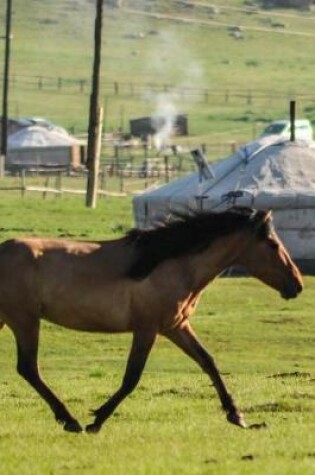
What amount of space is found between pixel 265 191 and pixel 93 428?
789 inches

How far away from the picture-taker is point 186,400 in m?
14.5

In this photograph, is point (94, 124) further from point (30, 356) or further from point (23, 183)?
point (30, 356)

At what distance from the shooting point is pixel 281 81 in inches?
3974

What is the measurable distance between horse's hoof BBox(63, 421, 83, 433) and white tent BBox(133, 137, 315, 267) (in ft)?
61.0

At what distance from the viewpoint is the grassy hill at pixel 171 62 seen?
92062 millimetres

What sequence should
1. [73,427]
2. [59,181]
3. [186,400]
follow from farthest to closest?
[59,181] < [186,400] < [73,427]

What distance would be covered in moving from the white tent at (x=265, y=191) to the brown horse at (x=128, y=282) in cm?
1797

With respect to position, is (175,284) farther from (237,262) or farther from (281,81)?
(281,81)

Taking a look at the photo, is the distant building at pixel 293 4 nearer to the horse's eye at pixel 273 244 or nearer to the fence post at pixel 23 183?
the fence post at pixel 23 183

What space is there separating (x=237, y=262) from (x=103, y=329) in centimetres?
102

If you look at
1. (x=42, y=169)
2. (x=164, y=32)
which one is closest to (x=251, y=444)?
(x=42, y=169)

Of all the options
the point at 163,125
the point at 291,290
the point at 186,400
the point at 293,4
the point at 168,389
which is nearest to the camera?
the point at 291,290

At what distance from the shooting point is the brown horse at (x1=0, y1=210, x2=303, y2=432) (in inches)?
486

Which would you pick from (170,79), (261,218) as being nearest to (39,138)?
(170,79)
